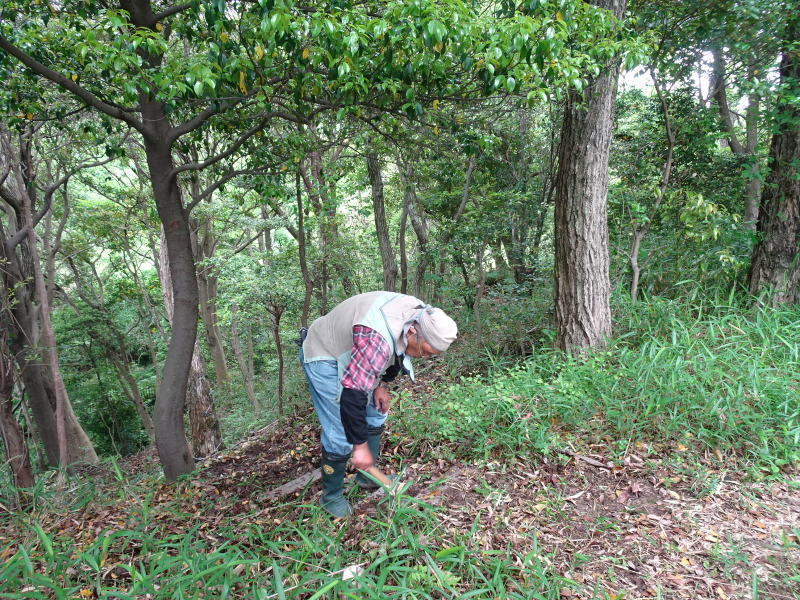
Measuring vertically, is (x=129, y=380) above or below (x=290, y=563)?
above

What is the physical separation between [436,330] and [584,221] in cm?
260

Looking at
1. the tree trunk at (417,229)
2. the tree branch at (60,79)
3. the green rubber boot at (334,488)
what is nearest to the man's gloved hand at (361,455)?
the green rubber boot at (334,488)

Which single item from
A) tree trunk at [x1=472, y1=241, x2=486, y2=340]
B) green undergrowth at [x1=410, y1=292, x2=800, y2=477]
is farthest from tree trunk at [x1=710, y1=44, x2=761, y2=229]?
tree trunk at [x1=472, y1=241, x2=486, y2=340]

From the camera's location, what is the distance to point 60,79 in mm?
2744

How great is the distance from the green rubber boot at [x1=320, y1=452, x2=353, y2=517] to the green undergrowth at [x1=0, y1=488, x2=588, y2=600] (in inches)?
4.2

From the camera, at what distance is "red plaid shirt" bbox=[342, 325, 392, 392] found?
2297 millimetres

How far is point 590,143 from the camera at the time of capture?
407 centimetres

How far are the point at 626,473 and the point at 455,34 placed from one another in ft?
9.88

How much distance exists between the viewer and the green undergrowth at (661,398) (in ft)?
9.84

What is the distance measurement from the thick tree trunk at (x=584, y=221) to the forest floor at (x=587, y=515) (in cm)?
148

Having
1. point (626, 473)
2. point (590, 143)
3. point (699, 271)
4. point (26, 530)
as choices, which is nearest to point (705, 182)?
point (699, 271)

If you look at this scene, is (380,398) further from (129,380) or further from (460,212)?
(129,380)

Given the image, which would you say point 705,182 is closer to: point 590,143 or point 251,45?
point 590,143

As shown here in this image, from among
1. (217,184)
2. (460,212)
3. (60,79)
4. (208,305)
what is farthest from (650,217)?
(208,305)
